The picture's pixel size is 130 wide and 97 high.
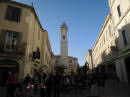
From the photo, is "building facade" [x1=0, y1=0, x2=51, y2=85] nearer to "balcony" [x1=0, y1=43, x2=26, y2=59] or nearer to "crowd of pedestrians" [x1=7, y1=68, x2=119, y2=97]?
"balcony" [x1=0, y1=43, x2=26, y2=59]

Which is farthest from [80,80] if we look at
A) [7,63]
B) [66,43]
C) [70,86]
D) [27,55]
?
[66,43]

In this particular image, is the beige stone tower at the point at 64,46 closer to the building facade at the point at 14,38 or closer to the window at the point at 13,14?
the building facade at the point at 14,38

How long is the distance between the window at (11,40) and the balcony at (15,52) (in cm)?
49

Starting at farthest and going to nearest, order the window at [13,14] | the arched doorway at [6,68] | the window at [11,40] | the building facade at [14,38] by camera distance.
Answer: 1. the window at [13,14]
2. the window at [11,40]
3. the building facade at [14,38]
4. the arched doorway at [6,68]

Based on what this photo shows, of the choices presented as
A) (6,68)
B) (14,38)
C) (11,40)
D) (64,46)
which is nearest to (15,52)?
(11,40)

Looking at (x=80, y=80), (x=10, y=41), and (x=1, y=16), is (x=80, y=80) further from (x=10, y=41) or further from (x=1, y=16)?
(x=1, y=16)

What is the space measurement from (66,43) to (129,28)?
35871 millimetres

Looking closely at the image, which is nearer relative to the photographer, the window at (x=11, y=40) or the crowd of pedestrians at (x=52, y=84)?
the crowd of pedestrians at (x=52, y=84)

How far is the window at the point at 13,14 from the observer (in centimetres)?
1215

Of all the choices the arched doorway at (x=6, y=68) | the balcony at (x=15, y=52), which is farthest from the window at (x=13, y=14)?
the arched doorway at (x=6, y=68)

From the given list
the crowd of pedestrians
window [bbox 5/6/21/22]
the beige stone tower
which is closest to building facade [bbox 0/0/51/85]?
window [bbox 5/6/21/22]

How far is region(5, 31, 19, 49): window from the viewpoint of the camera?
11.6m

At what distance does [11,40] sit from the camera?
39.0 feet

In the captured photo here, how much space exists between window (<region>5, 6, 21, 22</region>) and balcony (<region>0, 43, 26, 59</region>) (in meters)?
3.54
